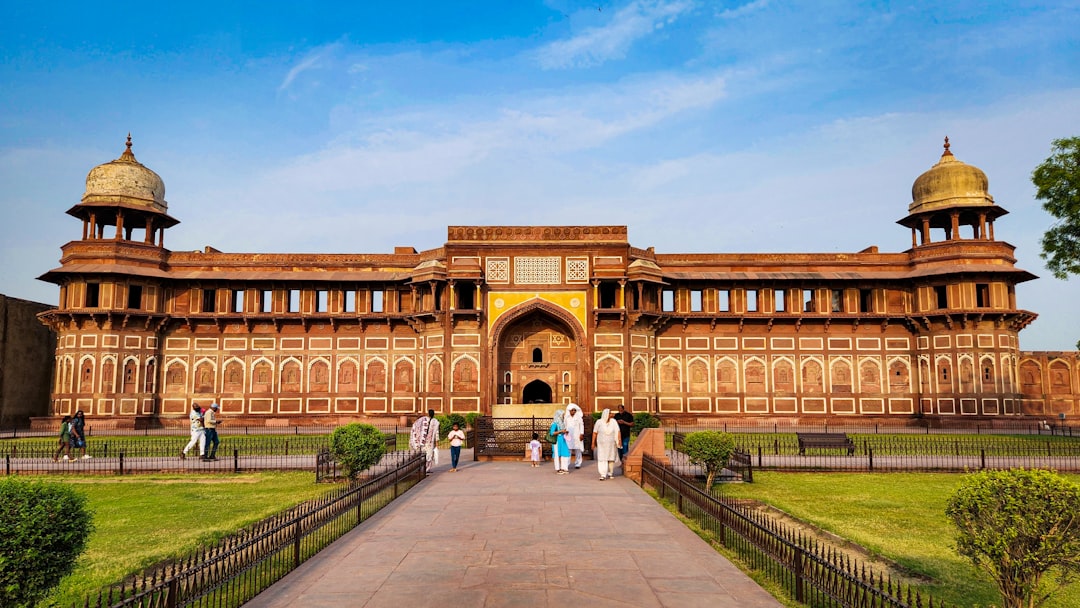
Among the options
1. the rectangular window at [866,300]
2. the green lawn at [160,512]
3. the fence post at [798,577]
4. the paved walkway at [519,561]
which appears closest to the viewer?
the paved walkway at [519,561]

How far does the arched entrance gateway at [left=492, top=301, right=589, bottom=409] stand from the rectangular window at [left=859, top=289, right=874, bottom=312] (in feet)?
48.0

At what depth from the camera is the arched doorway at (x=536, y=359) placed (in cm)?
3114

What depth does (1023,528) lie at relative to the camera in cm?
551

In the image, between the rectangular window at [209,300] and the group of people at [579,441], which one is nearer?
the group of people at [579,441]

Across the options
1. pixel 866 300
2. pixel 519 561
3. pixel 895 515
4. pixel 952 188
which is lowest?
pixel 895 515

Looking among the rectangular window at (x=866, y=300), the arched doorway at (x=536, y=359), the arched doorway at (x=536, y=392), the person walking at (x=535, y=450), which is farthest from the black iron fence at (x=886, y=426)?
the person walking at (x=535, y=450)

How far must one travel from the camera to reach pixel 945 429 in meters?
29.4

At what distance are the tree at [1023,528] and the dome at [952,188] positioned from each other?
100ft

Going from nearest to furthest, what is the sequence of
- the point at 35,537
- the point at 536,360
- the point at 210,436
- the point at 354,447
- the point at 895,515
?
the point at 35,537, the point at 895,515, the point at 354,447, the point at 210,436, the point at 536,360

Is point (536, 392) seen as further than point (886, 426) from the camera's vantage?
Yes

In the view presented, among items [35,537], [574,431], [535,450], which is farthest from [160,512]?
[574,431]

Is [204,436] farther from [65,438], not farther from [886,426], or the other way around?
→ [886,426]

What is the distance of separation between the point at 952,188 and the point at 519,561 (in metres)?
32.6

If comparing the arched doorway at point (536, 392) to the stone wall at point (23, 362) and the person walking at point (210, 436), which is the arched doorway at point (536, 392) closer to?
the person walking at point (210, 436)
